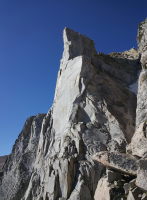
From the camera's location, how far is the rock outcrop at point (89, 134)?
58.1 ft

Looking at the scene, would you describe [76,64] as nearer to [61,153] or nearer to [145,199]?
[61,153]

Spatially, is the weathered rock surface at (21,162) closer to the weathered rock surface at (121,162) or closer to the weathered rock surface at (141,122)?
the weathered rock surface at (141,122)

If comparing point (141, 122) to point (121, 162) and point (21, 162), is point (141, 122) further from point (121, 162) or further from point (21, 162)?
point (21, 162)

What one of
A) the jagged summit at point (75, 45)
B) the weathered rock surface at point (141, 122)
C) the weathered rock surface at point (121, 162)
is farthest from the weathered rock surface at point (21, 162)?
the weathered rock surface at point (121, 162)

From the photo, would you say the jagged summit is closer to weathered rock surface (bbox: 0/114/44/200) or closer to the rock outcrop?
the rock outcrop

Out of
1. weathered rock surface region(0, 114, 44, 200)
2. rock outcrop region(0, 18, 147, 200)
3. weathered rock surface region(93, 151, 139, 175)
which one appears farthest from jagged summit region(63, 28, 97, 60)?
weathered rock surface region(93, 151, 139, 175)

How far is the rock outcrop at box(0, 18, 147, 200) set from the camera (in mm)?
17719

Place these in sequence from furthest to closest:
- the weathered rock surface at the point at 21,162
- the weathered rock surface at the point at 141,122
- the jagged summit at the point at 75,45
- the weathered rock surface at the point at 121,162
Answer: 1. the weathered rock surface at the point at 21,162
2. the jagged summit at the point at 75,45
3. the weathered rock surface at the point at 141,122
4. the weathered rock surface at the point at 121,162

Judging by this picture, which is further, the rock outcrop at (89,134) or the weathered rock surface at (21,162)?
the weathered rock surface at (21,162)

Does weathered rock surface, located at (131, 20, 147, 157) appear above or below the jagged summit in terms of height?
below

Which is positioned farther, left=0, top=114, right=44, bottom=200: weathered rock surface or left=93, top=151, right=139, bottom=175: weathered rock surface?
left=0, top=114, right=44, bottom=200: weathered rock surface

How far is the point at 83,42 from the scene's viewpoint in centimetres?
4684

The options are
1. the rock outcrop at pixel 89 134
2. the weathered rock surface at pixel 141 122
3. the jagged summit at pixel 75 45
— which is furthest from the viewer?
the jagged summit at pixel 75 45

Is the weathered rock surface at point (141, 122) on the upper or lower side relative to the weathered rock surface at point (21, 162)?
lower
